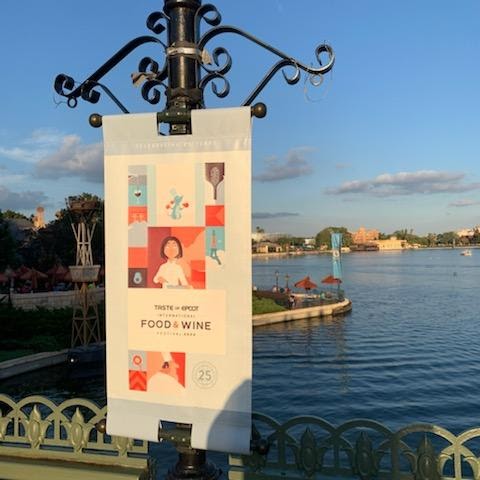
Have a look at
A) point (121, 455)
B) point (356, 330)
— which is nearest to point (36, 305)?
point (356, 330)

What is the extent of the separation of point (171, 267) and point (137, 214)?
54 centimetres

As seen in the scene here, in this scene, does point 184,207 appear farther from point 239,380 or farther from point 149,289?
point 239,380

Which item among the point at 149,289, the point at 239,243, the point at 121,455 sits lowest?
the point at 121,455

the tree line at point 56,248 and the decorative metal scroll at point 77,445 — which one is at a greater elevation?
the tree line at point 56,248

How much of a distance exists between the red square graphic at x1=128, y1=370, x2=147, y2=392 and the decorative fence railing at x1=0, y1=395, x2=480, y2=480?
0.50m

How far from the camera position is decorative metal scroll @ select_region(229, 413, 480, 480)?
3703 mm

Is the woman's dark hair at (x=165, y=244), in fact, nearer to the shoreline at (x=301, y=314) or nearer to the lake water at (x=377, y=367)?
the lake water at (x=377, y=367)

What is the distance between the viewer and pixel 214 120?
3801mm

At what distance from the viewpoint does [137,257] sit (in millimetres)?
4078

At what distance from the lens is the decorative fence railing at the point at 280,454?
147 inches

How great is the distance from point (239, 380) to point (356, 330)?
3774 centimetres

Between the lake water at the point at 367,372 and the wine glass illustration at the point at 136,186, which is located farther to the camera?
the lake water at the point at 367,372

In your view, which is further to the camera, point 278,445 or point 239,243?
point 278,445

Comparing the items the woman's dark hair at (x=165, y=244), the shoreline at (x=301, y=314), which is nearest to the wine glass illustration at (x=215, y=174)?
the woman's dark hair at (x=165, y=244)
